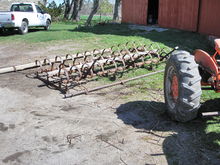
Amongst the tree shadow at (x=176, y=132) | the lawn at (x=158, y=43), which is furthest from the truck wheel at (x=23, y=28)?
the tree shadow at (x=176, y=132)

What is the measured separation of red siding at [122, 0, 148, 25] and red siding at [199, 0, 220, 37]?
5446mm

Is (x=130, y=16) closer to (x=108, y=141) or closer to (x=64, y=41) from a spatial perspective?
(x=64, y=41)

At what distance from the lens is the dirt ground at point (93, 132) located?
13.2ft

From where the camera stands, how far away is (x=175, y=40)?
1362 cm

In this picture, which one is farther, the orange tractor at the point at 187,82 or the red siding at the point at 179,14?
the red siding at the point at 179,14

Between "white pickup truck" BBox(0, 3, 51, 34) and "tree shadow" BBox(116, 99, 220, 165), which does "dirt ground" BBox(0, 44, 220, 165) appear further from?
"white pickup truck" BBox(0, 3, 51, 34)

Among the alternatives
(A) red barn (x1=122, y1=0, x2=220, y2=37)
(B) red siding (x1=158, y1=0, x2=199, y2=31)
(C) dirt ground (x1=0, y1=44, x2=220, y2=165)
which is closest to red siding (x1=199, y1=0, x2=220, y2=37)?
(A) red barn (x1=122, y1=0, x2=220, y2=37)

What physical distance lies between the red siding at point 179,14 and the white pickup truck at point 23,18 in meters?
7.57

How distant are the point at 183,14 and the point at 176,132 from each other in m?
13.4

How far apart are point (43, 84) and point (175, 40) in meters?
7.88

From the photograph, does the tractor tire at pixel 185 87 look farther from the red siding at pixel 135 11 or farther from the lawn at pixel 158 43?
the red siding at pixel 135 11

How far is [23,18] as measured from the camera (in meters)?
18.0

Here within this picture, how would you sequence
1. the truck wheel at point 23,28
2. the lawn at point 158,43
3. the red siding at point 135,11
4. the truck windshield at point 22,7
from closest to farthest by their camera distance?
the lawn at point 158,43, the truck wheel at point 23,28, the truck windshield at point 22,7, the red siding at point 135,11

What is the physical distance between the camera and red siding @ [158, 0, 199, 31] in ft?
53.2
